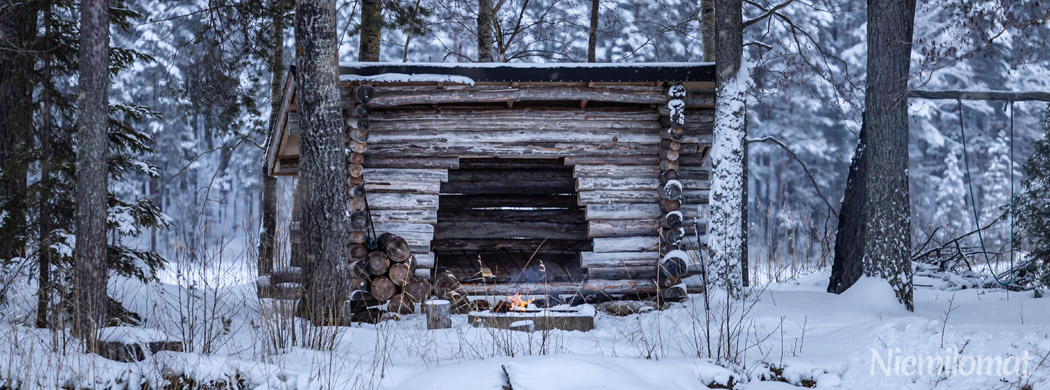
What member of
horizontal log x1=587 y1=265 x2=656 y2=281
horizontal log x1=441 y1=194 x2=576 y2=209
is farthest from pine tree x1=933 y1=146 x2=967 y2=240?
horizontal log x1=587 y1=265 x2=656 y2=281

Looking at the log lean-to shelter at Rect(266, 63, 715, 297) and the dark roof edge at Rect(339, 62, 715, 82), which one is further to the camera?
the log lean-to shelter at Rect(266, 63, 715, 297)

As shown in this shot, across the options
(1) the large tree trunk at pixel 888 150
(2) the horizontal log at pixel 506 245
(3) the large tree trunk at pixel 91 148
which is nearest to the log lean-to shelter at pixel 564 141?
(1) the large tree trunk at pixel 888 150

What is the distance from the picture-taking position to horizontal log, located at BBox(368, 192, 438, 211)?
29.8 ft

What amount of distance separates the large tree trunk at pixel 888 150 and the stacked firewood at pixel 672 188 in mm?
2129

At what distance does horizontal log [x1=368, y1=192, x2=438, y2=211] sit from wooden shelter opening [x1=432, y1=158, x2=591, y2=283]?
2322 mm

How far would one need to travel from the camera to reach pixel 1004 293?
29.7ft

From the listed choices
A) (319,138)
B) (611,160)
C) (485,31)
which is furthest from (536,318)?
(485,31)

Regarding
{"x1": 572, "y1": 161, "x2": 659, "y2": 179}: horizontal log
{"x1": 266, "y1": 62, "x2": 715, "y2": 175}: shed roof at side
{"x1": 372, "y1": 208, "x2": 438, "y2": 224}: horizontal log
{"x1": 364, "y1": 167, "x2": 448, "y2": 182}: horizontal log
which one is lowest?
{"x1": 372, "y1": 208, "x2": 438, "y2": 224}: horizontal log

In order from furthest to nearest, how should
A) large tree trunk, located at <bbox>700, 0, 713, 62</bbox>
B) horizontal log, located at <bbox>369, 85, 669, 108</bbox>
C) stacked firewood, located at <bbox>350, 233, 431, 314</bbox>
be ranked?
1. large tree trunk, located at <bbox>700, 0, 713, 62</bbox>
2. horizontal log, located at <bbox>369, 85, 669, 108</bbox>
3. stacked firewood, located at <bbox>350, 233, 431, 314</bbox>

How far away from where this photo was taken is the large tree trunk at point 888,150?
7.64m

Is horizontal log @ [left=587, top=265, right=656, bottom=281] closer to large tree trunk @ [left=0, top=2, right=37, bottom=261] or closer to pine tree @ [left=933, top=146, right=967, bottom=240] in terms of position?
large tree trunk @ [left=0, top=2, right=37, bottom=261]

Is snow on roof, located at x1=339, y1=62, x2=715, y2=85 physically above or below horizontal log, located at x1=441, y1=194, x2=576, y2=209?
above

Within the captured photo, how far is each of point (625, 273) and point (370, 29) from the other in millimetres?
5960

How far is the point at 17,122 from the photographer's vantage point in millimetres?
7742
